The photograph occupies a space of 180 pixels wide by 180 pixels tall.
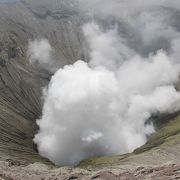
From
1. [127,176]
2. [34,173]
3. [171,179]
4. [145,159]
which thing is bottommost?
[171,179]

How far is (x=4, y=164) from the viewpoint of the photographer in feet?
465

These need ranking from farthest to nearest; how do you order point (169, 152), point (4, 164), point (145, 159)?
point (169, 152)
point (145, 159)
point (4, 164)

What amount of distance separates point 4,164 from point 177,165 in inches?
2697

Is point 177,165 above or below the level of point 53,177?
below

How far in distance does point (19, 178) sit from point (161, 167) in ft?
124

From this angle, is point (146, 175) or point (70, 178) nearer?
point (146, 175)

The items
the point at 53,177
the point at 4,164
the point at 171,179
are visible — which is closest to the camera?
the point at 171,179

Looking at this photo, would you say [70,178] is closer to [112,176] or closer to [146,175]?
[112,176]

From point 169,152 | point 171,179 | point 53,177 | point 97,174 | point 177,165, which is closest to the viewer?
point 171,179

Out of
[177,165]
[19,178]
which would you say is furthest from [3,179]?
[177,165]

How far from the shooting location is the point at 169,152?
188500 millimetres

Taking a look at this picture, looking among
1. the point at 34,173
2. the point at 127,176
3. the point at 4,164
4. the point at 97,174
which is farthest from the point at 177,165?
the point at 4,164

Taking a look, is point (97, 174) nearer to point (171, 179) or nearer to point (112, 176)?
point (112, 176)

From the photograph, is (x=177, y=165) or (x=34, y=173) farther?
(x=34, y=173)
